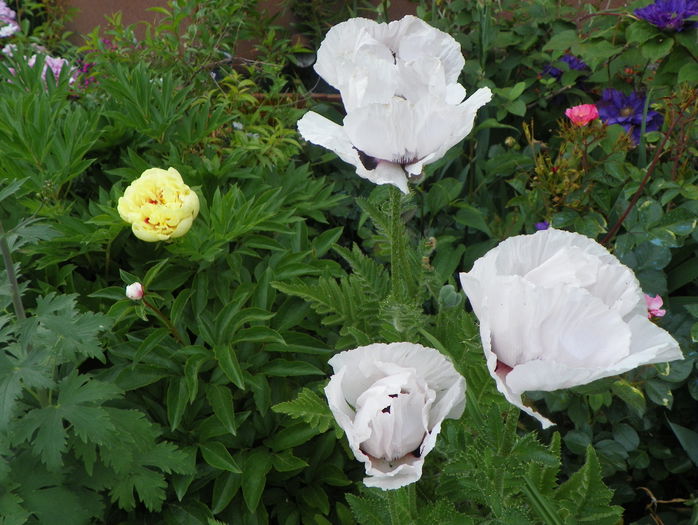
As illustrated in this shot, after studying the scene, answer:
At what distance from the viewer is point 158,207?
103 centimetres

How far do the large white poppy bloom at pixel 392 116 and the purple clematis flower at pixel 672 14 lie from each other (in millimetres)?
820

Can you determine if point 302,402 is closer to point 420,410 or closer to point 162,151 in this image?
point 420,410

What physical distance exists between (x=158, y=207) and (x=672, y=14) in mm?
1130

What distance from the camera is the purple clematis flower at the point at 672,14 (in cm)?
135

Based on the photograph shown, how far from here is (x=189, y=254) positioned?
1203mm

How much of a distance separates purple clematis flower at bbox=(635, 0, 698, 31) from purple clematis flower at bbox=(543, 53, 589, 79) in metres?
0.34

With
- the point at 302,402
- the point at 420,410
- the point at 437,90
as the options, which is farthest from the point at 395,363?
the point at 437,90

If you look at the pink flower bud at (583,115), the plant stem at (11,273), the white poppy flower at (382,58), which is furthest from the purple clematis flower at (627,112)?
the plant stem at (11,273)

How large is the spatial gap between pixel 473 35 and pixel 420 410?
151 centimetres

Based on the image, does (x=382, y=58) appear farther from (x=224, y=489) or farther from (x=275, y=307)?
(x=224, y=489)

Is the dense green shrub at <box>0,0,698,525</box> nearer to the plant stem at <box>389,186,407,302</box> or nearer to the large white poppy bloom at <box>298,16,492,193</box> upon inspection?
the plant stem at <box>389,186,407,302</box>

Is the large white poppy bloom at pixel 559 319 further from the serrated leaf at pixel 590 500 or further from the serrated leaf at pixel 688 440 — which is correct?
the serrated leaf at pixel 688 440

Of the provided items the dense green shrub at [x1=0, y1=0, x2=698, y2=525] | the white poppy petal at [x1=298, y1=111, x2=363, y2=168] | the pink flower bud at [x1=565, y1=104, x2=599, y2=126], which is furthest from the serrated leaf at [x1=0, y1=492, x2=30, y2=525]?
the pink flower bud at [x1=565, y1=104, x2=599, y2=126]

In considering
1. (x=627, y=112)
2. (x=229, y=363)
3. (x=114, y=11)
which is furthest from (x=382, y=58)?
(x=114, y=11)
